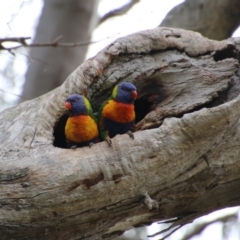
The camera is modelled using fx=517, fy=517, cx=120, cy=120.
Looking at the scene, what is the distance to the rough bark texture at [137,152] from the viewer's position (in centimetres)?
259

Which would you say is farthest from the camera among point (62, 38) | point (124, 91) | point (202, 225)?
point (202, 225)

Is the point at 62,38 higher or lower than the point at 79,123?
higher

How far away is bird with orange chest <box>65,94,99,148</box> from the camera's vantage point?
Answer: 296 centimetres

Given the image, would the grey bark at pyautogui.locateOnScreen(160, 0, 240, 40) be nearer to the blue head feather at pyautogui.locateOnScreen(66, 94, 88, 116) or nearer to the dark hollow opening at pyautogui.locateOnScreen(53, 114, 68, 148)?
the dark hollow opening at pyautogui.locateOnScreen(53, 114, 68, 148)

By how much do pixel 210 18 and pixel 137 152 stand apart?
2.20 m

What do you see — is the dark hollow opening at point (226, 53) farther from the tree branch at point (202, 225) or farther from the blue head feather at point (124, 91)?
the tree branch at point (202, 225)

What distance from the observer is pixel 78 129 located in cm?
313

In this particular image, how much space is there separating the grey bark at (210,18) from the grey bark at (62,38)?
747 mm

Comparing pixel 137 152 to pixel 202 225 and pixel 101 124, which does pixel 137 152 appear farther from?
pixel 202 225

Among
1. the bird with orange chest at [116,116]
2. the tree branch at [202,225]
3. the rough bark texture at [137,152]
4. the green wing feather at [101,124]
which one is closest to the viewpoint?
the rough bark texture at [137,152]

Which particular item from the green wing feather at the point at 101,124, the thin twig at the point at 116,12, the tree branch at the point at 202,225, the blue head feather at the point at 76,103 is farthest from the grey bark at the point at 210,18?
the tree branch at the point at 202,225

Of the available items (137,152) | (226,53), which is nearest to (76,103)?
(137,152)

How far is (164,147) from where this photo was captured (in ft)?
8.97

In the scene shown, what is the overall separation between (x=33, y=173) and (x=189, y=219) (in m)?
1.04
